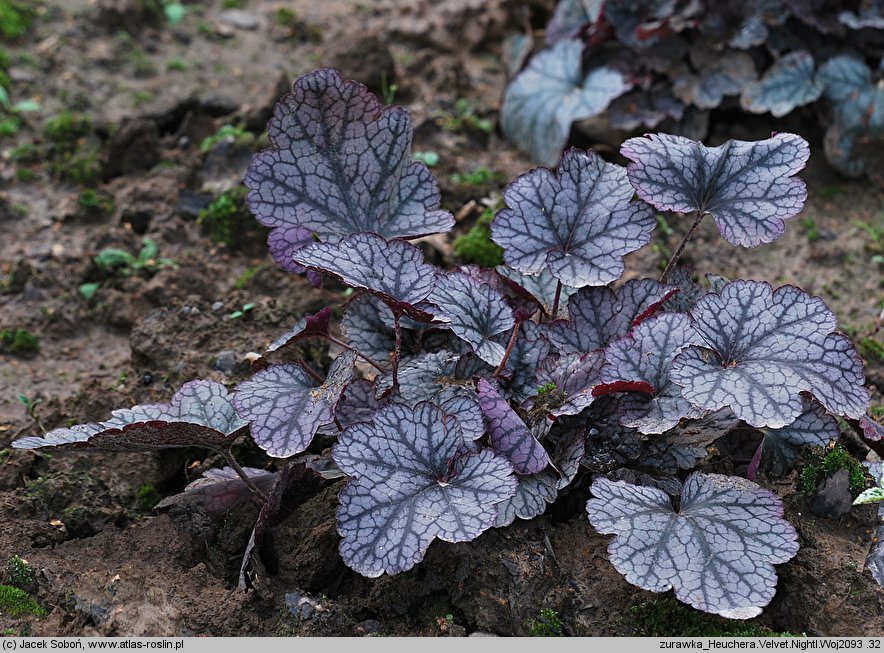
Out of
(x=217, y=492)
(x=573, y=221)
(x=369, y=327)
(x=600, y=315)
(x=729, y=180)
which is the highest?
(x=729, y=180)

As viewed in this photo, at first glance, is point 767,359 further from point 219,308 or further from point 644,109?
point 644,109

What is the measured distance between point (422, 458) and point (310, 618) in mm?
477

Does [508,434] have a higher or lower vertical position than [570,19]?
lower

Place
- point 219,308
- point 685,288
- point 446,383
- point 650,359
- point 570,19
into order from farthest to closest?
1. point 570,19
2. point 219,308
3. point 685,288
4. point 446,383
5. point 650,359

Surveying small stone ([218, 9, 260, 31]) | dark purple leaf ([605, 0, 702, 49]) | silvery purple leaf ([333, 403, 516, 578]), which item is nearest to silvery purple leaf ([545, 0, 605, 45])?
dark purple leaf ([605, 0, 702, 49])

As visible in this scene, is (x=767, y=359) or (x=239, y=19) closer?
(x=767, y=359)

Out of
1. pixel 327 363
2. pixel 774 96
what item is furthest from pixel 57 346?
pixel 774 96

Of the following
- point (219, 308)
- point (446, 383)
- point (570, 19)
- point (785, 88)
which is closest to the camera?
point (446, 383)

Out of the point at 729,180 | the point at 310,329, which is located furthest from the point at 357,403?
the point at 729,180

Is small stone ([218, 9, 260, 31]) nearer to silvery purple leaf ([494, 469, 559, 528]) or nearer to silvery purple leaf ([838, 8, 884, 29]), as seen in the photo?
silvery purple leaf ([838, 8, 884, 29])

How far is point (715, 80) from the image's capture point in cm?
405

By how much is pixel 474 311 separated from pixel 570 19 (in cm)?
249

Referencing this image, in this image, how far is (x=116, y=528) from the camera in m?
2.46

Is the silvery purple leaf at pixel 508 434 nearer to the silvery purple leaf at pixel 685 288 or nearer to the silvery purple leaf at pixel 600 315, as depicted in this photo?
the silvery purple leaf at pixel 600 315
